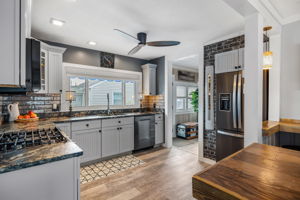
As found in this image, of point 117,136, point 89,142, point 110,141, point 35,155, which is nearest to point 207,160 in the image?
point 117,136

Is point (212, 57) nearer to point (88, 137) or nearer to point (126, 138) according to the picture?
point (126, 138)

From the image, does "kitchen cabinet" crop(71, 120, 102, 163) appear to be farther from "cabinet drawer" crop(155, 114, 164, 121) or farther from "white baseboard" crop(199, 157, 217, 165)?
"white baseboard" crop(199, 157, 217, 165)

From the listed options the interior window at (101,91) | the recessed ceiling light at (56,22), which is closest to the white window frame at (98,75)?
the interior window at (101,91)

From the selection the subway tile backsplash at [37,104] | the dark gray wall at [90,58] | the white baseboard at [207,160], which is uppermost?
the dark gray wall at [90,58]

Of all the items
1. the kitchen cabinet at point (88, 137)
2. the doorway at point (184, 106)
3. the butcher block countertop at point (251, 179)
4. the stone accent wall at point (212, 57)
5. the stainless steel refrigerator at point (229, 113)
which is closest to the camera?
the butcher block countertop at point (251, 179)

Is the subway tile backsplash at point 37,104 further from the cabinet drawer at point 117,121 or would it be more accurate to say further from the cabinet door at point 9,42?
the cabinet door at point 9,42

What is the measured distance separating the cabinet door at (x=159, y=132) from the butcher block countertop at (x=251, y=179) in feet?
9.99

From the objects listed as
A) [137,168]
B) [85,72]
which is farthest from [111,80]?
[137,168]

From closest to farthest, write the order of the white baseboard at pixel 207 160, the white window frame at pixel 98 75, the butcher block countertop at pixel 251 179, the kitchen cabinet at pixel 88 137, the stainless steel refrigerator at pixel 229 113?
the butcher block countertop at pixel 251 179 → the stainless steel refrigerator at pixel 229 113 → the kitchen cabinet at pixel 88 137 → the white baseboard at pixel 207 160 → the white window frame at pixel 98 75

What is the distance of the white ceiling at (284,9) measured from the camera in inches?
76.6

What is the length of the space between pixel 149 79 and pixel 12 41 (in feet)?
11.2

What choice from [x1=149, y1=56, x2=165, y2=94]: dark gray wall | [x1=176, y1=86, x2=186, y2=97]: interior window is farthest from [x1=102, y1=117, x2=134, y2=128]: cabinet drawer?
[x1=176, y1=86, x2=186, y2=97]: interior window

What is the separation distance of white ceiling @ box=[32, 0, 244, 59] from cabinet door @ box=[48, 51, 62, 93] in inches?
14.9

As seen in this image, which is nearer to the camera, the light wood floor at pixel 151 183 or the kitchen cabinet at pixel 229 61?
the light wood floor at pixel 151 183
